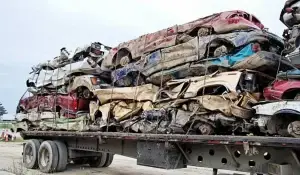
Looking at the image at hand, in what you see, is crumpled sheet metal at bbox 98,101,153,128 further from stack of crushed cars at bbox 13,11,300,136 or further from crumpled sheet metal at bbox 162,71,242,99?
crumpled sheet metal at bbox 162,71,242,99

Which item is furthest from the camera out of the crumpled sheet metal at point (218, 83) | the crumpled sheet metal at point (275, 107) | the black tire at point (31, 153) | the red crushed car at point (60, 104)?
the black tire at point (31, 153)

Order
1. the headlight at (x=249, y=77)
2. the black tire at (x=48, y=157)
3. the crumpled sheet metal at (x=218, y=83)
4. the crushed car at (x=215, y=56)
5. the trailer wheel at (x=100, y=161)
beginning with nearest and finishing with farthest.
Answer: the crumpled sheet metal at (x=218, y=83)
the headlight at (x=249, y=77)
the crushed car at (x=215, y=56)
the black tire at (x=48, y=157)
the trailer wheel at (x=100, y=161)

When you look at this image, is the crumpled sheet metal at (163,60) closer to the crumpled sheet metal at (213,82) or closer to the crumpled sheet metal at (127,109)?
the crumpled sheet metal at (213,82)

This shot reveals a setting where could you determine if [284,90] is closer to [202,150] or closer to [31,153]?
[202,150]

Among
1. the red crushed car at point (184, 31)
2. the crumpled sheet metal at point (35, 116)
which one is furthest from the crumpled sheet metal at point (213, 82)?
the crumpled sheet metal at point (35, 116)

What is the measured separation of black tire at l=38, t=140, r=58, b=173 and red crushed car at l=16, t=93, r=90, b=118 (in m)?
0.95

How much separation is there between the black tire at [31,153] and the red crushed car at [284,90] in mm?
7486

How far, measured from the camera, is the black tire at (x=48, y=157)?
1016cm

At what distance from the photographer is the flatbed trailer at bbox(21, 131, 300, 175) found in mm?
5055

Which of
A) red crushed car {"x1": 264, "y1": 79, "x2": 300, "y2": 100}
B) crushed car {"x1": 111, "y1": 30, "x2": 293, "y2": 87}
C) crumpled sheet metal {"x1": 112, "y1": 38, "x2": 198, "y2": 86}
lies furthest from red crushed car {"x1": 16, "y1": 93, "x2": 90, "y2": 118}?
red crushed car {"x1": 264, "y1": 79, "x2": 300, "y2": 100}

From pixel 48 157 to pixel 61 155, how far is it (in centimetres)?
40

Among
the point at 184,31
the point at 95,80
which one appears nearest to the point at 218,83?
the point at 184,31

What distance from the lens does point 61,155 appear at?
10.4m

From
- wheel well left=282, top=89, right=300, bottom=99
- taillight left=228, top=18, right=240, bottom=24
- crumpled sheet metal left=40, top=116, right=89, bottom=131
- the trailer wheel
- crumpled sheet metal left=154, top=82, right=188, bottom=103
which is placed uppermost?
taillight left=228, top=18, right=240, bottom=24
